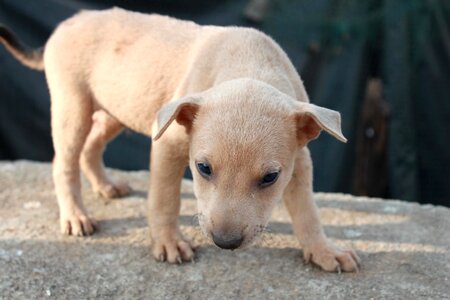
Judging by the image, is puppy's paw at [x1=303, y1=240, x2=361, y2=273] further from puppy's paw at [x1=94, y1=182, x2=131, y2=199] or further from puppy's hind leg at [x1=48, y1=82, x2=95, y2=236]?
puppy's paw at [x1=94, y1=182, x2=131, y2=199]

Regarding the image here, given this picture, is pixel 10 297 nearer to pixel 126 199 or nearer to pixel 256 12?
pixel 126 199

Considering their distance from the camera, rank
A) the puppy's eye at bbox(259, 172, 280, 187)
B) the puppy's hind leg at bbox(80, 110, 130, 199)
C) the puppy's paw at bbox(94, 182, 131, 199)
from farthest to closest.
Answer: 1. the puppy's paw at bbox(94, 182, 131, 199)
2. the puppy's hind leg at bbox(80, 110, 130, 199)
3. the puppy's eye at bbox(259, 172, 280, 187)

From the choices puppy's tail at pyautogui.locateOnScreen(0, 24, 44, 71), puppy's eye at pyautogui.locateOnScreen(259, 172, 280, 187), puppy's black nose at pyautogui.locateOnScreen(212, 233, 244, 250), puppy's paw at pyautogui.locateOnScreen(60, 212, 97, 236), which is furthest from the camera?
puppy's tail at pyautogui.locateOnScreen(0, 24, 44, 71)

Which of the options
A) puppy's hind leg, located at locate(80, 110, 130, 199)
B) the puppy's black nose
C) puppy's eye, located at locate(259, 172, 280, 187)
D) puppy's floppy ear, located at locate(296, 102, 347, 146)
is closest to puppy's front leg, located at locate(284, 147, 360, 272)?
puppy's floppy ear, located at locate(296, 102, 347, 146)

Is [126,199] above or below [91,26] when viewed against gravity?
below

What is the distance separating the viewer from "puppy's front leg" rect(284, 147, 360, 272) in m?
4.67

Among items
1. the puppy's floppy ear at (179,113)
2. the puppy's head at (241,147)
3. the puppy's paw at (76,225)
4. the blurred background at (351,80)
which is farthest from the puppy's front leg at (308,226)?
the blurred background at (351,80)

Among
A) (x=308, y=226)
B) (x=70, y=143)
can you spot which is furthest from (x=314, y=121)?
(x=70, y=143)

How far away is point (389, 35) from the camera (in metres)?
8.05

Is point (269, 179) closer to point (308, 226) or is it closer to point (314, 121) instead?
point (314, 121)

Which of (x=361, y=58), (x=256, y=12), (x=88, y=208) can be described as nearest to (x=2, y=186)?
(x=88, y=208)

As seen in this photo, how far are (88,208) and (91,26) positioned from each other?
153cm

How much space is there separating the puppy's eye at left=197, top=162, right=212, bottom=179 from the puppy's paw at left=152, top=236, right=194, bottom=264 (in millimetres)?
1051

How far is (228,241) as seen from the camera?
12.1 feet
